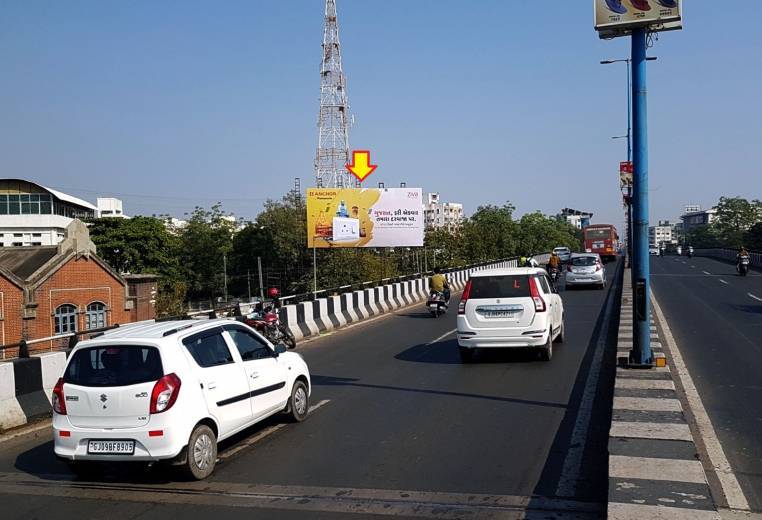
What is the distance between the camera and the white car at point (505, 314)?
1275cm

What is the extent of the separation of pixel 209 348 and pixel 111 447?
133 centimetres

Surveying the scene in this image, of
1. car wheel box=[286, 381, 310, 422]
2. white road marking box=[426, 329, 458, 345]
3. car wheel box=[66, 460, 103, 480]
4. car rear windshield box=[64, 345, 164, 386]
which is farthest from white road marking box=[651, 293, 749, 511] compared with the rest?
car wheel box=[66, 460, 103, 480]

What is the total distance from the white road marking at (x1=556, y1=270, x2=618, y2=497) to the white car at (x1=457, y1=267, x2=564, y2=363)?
44.9 inches

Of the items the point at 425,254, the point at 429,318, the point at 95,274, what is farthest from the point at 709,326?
the point at 95,274

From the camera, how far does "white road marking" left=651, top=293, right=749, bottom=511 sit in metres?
5.41

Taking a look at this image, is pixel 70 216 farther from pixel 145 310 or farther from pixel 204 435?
pixel 204 435

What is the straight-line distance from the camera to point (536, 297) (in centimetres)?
1294

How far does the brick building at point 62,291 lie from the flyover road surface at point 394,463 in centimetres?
3560

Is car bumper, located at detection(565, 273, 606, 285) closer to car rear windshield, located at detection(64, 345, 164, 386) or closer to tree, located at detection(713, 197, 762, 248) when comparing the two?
car rear windshield, located at detection(64, 345, 164, 386)

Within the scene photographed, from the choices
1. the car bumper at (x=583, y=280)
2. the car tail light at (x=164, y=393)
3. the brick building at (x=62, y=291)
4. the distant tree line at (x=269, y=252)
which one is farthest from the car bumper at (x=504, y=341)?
the brick building at (x=62, y=291)

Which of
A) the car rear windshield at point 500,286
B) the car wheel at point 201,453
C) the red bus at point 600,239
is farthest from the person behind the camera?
the red bus at point 600,239

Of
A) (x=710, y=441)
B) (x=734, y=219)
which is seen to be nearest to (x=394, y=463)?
(x=710, y=441)

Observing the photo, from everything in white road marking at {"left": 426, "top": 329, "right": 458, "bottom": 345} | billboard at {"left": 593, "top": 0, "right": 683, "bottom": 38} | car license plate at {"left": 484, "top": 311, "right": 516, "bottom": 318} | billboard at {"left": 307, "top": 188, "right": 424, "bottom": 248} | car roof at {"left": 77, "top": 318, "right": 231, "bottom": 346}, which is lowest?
white road marking at {"left": 426, "top": 329, "right": 458, "bottom": 345}

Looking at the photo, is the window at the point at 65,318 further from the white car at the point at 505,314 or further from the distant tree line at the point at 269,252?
the white car at the point at 505,314
